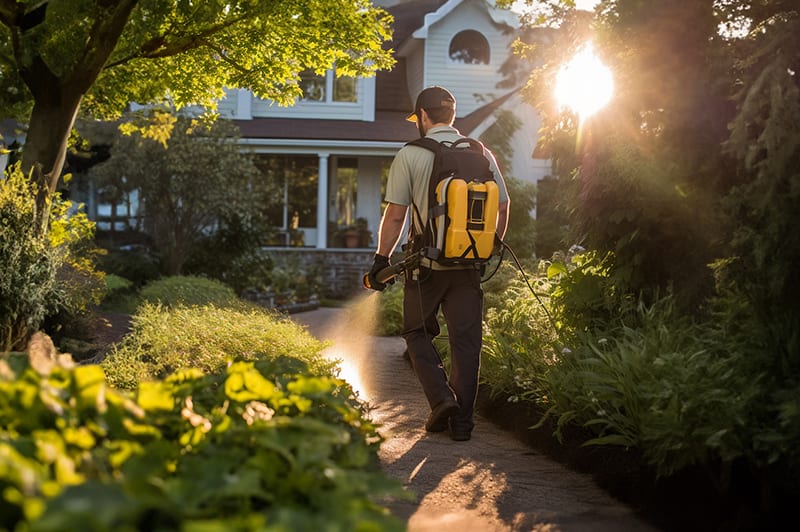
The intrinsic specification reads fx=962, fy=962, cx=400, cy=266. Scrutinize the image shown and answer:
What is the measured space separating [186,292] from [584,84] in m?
7.87

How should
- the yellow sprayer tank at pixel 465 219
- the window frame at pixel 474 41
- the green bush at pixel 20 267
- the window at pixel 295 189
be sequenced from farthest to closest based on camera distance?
the window at pixel 295 189
the window frame at pixel 474 41
the green bush at pixel 20 267
the yellow sprayer tank at pixel 465 219

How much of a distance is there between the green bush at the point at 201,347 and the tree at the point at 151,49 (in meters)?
1.43

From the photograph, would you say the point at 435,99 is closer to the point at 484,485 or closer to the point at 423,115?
the point at 423,115

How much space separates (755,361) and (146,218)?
16695 mm

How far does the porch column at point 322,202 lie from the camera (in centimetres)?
2358

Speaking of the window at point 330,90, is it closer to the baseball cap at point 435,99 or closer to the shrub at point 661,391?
the baseball cap at point 435,99

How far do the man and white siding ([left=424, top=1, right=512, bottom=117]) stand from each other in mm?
18374

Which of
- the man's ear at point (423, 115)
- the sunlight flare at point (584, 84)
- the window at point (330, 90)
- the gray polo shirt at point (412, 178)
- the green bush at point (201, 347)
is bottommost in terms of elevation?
the green bush at point (201, 347)

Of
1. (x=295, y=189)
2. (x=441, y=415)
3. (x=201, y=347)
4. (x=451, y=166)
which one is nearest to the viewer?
(x=451, y=166)

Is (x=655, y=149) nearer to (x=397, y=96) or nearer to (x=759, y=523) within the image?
(x=759, y=523)

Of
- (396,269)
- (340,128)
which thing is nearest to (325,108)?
(340,128)

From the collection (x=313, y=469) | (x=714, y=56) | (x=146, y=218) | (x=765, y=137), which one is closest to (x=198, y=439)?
(x=313, y=469)

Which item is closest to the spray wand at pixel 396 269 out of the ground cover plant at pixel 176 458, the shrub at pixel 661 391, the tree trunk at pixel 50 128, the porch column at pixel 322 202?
the shrub at pixel 661 391

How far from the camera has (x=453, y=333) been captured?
240 inches
